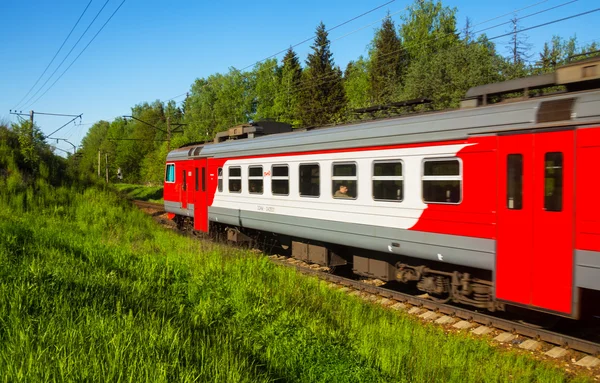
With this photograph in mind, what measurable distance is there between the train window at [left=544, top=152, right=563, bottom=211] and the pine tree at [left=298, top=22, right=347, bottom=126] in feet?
131

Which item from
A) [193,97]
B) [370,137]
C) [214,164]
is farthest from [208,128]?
[370,137]

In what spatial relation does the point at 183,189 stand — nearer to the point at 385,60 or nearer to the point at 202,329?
the point at 202,329

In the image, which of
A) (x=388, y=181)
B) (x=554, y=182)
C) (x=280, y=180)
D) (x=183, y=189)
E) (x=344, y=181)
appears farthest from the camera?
(x=183, y=189)

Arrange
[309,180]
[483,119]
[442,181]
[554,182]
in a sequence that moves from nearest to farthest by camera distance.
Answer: [554,182], [483,119], [442,181], [309,180]

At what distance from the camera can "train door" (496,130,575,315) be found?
634 centimetres

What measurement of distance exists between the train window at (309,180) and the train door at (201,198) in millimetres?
5441


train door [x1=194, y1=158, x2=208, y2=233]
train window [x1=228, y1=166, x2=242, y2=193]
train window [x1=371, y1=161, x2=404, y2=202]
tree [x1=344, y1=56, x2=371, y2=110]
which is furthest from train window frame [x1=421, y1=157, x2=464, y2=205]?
tree [x1=344, y1=56, x2=371, y2=110]

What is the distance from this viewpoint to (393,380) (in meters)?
4.81

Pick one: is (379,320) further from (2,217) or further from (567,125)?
(2,217)

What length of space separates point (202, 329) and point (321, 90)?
48.2 metres

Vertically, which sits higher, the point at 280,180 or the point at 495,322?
the point at 280,180

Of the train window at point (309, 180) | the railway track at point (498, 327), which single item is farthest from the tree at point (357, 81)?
the railway track at point (498, 327)

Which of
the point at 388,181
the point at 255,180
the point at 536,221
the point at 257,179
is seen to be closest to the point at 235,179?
the point at 255,180

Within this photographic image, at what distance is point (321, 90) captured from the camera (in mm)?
52031
